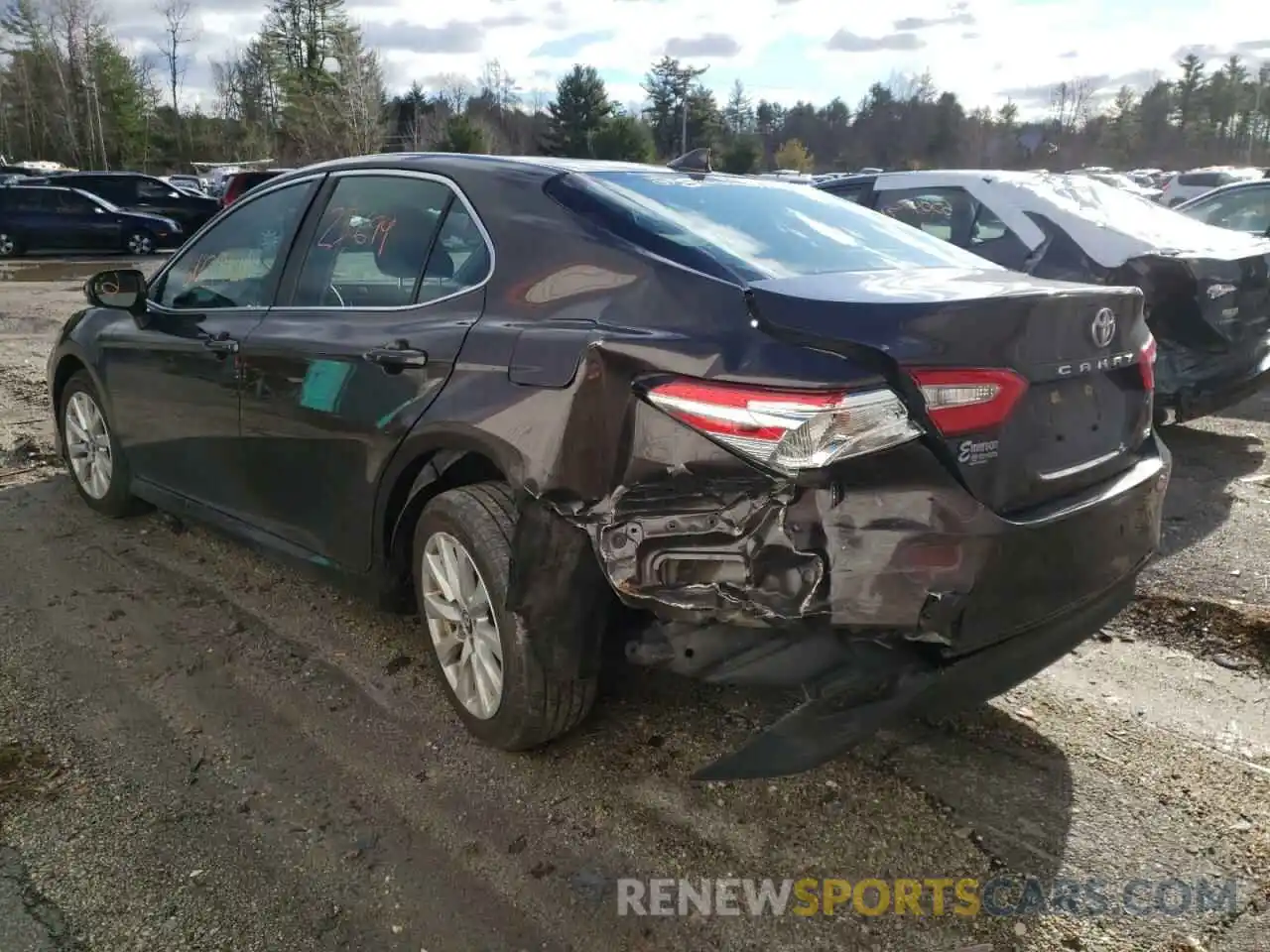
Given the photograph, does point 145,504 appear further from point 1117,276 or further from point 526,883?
point 1117,276

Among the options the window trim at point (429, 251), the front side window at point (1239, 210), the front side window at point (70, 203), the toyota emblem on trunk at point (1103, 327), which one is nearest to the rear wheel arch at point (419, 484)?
the window trim at point (429, 251)

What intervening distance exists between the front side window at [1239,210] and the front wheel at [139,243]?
2088 cm

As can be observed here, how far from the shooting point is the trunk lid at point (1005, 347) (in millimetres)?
2223

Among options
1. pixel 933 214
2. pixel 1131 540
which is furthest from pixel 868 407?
pixel 933 214

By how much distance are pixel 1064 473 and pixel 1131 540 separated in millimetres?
349

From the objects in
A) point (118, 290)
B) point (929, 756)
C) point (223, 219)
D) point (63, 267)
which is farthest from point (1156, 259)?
point (63, 267)

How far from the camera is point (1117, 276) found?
550 centimetres

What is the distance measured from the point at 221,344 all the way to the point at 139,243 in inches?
842

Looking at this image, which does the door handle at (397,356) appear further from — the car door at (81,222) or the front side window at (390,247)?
the car door at (81,222)

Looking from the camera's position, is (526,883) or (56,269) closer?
(526,883)

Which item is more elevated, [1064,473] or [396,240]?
[396,240]

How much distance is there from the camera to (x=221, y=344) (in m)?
3.85

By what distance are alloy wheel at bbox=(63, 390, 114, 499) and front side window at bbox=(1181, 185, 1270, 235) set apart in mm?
9036

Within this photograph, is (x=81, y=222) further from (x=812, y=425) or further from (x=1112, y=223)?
(x=812, y=425)
